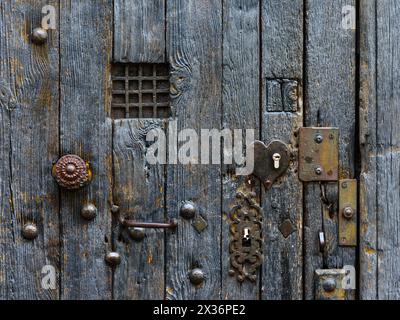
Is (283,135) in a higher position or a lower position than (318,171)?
higher

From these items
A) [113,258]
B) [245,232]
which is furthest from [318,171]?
[113,258]

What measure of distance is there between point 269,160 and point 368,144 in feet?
1.00

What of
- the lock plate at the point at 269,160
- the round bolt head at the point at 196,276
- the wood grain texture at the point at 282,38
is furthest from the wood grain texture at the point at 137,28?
the round bolt head at the point at 196,276

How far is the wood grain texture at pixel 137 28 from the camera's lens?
2.14m

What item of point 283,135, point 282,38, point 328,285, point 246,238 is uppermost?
point 282,38

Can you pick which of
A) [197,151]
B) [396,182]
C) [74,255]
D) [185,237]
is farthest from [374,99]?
[74,255]

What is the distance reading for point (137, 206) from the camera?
85.4 inches

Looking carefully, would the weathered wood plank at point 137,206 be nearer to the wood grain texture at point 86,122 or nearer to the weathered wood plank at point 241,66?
the wood grain texture at point 86,122

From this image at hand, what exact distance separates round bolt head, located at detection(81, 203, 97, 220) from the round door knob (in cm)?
7

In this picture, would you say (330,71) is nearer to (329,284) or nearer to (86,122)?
(329,284)

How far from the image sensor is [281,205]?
2195 mm

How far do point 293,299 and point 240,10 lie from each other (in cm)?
90

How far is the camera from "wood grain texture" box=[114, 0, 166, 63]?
2141mm

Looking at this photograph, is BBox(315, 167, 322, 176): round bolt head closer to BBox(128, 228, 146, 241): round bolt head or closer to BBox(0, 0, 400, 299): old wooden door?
BBox(0, 0, 400, 299): old wooden door
